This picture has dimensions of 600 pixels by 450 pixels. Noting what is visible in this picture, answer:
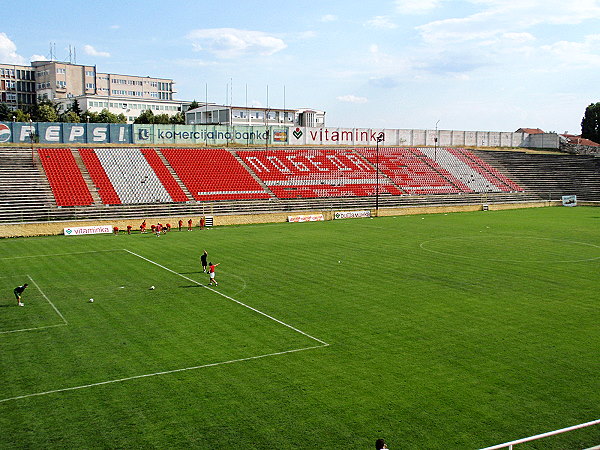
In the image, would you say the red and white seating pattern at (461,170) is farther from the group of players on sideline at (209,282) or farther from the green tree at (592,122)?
the green tree at (592,122)

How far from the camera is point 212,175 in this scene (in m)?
64.7

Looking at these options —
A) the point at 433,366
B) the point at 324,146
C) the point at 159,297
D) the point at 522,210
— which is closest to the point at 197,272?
the point at 159,297

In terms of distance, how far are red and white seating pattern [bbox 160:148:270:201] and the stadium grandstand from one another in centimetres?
12

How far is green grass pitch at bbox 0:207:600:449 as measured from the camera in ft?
41.7

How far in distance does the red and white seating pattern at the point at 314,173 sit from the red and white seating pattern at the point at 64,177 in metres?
20.5

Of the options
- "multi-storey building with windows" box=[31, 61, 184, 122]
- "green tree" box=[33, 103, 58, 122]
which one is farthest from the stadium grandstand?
"multi-storey building with windows" box=[31, 61, 184, 122]

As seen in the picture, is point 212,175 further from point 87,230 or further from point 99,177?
point 87,230

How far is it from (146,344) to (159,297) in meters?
6.46

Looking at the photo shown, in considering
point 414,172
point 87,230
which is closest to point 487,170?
point 414,172

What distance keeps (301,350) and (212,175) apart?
160ft

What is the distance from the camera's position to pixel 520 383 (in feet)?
49.2

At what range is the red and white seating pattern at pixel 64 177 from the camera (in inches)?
2069

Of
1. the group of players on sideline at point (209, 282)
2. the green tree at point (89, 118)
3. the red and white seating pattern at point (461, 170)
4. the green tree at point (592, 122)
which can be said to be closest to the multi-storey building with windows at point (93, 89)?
the green tree at point (89, 118)

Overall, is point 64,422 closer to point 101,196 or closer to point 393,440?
point 393,440
